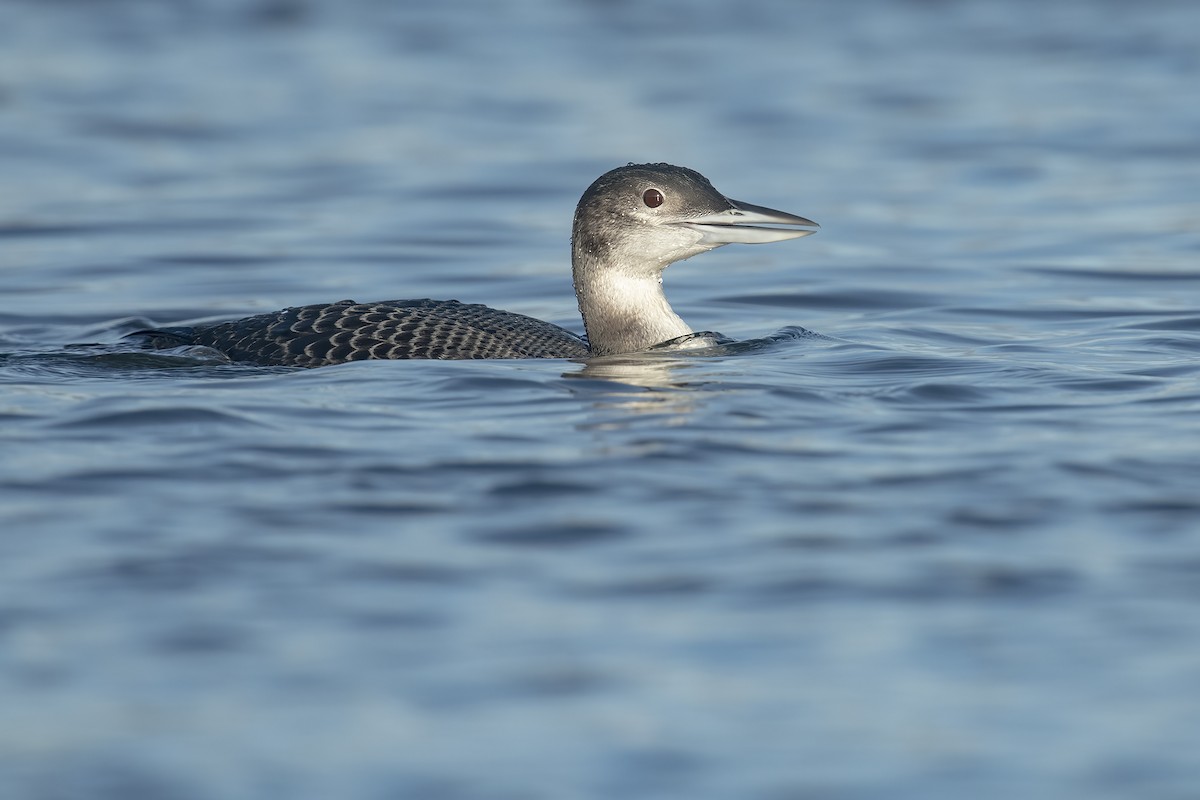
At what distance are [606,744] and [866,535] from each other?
5.05ft

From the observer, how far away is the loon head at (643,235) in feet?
27.3

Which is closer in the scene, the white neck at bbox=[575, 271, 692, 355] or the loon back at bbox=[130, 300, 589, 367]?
the loon back at bbox=[130, 300, 589, 367]

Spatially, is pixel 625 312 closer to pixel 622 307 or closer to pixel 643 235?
pixel 622 307

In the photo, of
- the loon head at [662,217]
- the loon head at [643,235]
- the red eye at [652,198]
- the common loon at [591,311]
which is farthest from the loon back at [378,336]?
the red eye at [652,198]

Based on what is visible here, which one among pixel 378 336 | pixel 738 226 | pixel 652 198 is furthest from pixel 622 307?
pixel 378 336

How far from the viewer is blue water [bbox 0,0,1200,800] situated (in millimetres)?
4188

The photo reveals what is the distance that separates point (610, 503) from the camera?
5.83 m

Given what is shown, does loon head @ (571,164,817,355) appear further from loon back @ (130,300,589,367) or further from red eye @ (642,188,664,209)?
loon back @ (130,300,589,367)

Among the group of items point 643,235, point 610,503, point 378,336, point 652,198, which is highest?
point 652,198

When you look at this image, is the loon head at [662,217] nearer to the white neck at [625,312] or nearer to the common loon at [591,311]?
the common loon at [591,311]

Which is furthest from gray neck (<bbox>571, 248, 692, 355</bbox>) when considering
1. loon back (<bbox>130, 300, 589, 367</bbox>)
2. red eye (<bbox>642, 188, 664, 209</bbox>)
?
red eye (<bbox>642, 188, 664, 209</bbox>)

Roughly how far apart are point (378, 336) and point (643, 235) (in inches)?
49.2

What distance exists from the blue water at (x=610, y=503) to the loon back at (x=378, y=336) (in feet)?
0.49

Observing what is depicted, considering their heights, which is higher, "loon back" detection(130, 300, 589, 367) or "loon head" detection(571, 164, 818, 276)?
"loon head" detection(571, 164, 818, 276)
